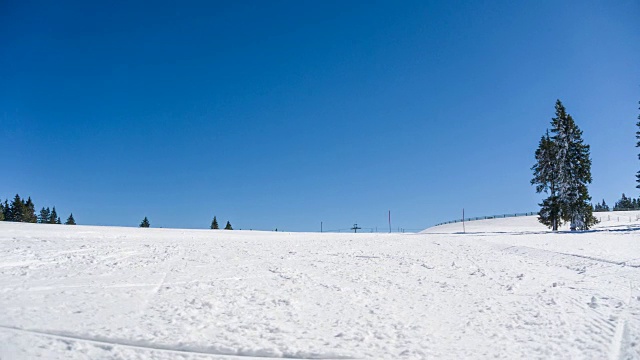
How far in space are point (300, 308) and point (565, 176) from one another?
43531 millimetres

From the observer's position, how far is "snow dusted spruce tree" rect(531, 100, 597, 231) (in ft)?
128

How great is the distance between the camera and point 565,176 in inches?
1580

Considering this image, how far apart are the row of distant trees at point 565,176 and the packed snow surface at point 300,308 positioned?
32262 mm

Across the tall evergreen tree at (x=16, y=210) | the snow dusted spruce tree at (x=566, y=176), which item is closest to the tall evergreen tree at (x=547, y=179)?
the snow dusted spruce tree at (x=566, y=176)

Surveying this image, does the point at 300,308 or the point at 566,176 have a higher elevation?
the point at 566,176

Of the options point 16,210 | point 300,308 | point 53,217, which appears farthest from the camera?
point 53,217

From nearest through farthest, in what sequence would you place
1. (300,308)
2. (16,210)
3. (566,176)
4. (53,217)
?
1. (300,308)
2. (566,176)
3. (16,210)
4. (53,217)

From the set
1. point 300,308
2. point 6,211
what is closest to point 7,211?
point 6,211

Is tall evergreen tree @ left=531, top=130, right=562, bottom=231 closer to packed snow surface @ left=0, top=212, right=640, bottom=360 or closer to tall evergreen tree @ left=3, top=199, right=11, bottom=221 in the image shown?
packed snow surface @ left=0, top=212, right=640, bottom=360

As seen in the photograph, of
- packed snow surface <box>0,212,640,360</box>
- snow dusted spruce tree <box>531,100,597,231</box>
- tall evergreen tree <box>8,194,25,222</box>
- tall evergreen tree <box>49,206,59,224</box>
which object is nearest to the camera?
packed snow surface <box>0,212,640,360</box>

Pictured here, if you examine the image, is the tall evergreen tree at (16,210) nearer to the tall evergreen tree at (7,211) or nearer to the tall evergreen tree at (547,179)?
the tall evergreen tree at (7,211)

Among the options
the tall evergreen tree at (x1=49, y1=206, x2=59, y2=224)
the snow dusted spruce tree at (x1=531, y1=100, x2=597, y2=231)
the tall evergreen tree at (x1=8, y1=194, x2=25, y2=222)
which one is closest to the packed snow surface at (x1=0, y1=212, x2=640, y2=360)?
the snow dusted spruce tree at (x1=531, y1=100, x2=597, y2=231)

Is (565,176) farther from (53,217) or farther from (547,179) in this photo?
A: (53,217)

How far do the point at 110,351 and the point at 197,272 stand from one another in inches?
195
